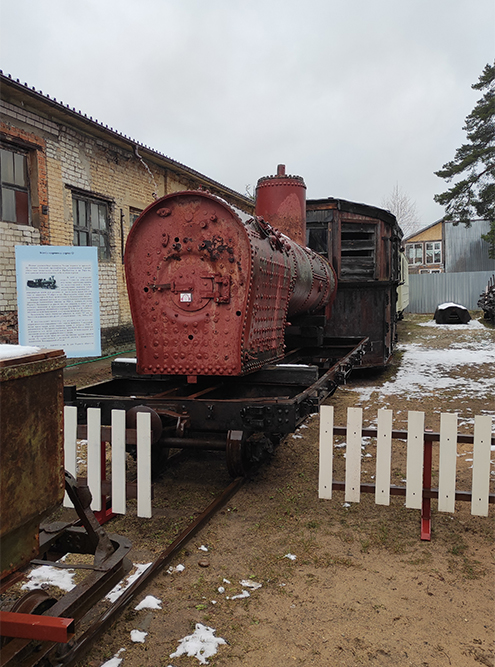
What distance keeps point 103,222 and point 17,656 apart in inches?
455

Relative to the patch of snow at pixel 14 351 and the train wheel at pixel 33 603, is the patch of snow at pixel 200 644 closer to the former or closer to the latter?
the train wheel at pixel 33 603

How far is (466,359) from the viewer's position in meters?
12.3

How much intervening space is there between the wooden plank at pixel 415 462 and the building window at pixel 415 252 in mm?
40162

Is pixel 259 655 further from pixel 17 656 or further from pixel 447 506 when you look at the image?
pixel 447 506

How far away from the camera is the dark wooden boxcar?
10.0 metres

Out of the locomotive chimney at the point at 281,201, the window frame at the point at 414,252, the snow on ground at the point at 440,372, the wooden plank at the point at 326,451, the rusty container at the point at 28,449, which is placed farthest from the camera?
the window frame at the point at 414,252

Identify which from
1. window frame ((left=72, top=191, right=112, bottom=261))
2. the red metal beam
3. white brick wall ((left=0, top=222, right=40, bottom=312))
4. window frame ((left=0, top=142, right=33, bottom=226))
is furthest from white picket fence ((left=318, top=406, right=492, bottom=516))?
window frame ((left=72, top=191, right=112, bottom=261))

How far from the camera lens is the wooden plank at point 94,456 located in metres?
3.94

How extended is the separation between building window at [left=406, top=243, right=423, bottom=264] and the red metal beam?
42.6 meters

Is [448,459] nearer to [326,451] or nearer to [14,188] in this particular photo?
[326,451]

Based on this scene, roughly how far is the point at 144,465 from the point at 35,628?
203 cm

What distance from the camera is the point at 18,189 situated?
9570 millimetres

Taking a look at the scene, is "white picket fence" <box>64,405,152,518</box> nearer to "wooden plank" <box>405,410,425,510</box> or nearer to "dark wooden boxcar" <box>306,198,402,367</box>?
"wooden plank" <box>405,410,425,510</box>

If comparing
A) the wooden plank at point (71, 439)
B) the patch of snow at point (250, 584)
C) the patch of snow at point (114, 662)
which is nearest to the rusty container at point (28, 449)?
the patch of snow at point (114, 662)
